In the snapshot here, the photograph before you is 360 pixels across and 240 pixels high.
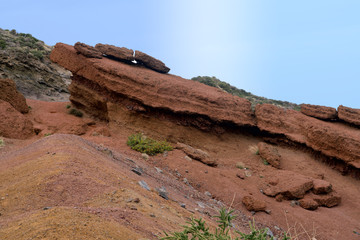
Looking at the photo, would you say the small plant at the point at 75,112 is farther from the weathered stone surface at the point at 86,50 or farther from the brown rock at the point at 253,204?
the brown rock at the point at 253,204

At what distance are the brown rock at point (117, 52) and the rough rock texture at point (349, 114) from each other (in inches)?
413

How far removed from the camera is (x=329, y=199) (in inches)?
373

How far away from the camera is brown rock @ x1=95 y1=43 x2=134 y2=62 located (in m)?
13.7

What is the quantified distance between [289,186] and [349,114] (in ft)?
19.5

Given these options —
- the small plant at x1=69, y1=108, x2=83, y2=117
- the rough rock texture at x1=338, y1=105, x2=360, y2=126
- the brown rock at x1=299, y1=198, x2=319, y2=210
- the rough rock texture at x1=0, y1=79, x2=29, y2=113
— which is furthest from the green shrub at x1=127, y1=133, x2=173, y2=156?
the rough rock texture at x1=338, y1=105, x2=360, y2=126

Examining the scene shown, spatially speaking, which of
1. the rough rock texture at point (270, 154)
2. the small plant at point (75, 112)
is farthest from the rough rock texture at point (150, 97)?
the rough rock texture at point (270, 154)

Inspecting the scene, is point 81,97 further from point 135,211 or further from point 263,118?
point 135,211

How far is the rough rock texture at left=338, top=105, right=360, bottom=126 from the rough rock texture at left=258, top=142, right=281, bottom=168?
12.7ft

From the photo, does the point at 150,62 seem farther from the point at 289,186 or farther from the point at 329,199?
the point at 329,199

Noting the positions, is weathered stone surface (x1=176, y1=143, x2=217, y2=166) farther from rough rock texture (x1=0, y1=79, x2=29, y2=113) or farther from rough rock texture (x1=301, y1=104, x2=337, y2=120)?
rough rock texture (x1=0, y1=79, x2=29, y2=113)

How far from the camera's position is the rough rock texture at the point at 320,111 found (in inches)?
516

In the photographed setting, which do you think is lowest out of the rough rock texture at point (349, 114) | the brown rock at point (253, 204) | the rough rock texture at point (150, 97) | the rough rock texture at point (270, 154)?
the brown rock at point (253, 204)

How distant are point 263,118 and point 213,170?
14.4ft

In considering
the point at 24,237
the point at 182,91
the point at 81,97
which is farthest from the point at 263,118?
the point at 24,237
